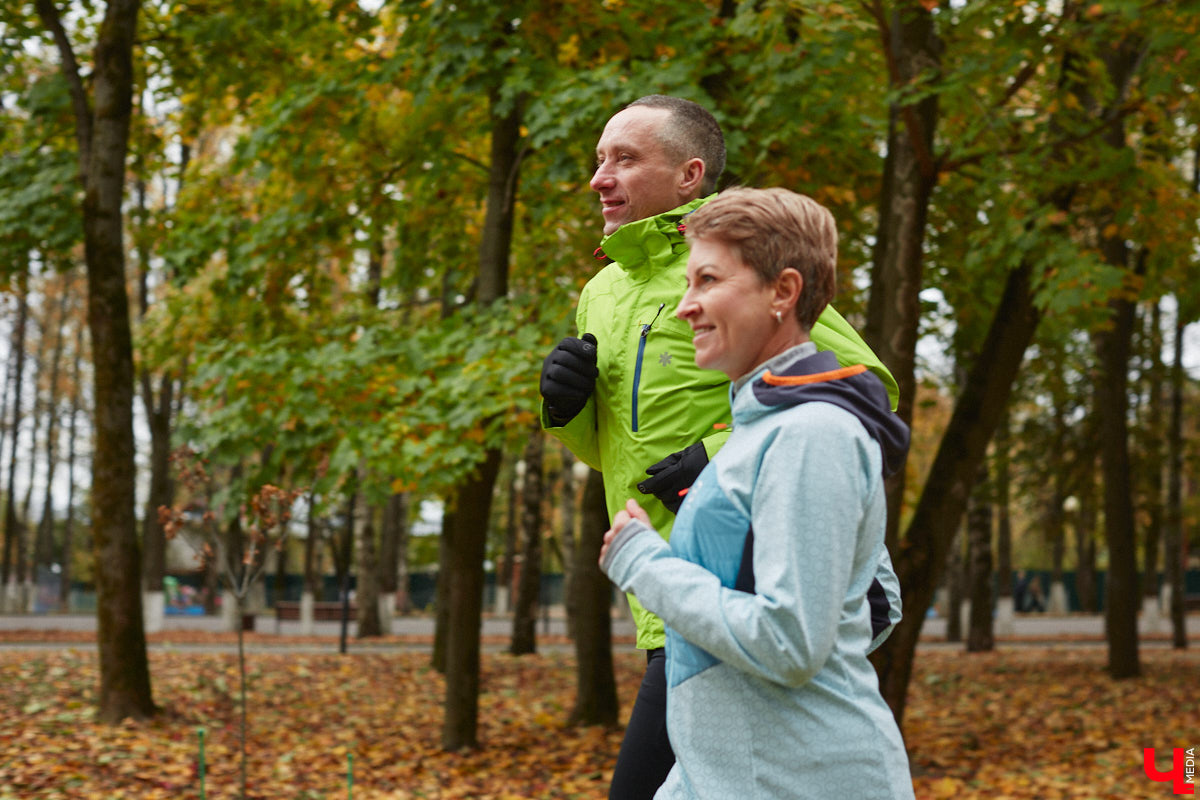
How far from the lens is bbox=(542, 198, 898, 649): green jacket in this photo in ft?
7.36

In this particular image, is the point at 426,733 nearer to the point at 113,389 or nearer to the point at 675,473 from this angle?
the point at 113,389

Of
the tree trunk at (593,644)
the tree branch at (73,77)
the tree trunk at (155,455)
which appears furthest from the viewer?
the tree trunk at (155,455)

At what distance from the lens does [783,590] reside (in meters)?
1.44

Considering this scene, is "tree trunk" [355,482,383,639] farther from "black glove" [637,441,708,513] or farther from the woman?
the woman

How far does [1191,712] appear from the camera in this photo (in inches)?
446

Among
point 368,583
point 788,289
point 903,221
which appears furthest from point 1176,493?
point 788,289

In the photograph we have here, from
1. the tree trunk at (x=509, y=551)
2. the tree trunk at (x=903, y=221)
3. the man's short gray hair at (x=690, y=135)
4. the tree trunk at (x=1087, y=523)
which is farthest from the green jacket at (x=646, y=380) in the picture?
the tree trunk at (x=509, y=551)

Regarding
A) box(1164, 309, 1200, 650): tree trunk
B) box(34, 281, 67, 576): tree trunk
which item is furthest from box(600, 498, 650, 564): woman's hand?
box(34, 281, 67, 576): tree trunk

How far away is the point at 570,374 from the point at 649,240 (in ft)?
1.10

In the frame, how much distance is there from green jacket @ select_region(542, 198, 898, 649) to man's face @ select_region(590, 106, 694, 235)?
7 centimetres

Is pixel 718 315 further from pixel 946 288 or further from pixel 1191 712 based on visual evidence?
pixel 1191 712

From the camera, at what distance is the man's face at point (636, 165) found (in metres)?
2.35

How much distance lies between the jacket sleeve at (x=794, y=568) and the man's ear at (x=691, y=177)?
101cm

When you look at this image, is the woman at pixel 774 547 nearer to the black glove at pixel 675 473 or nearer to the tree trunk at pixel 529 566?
the black glove at pixel 675 473
